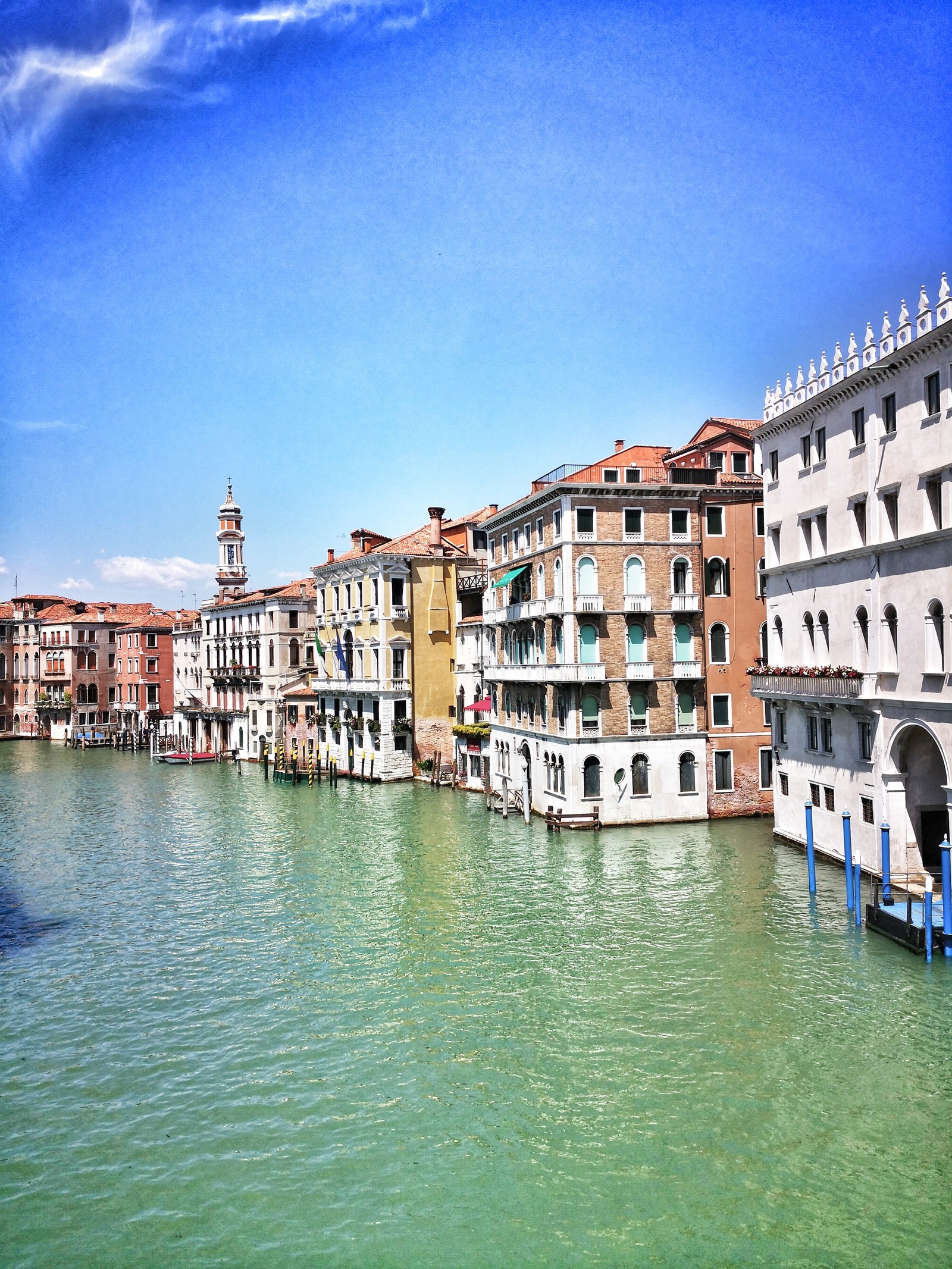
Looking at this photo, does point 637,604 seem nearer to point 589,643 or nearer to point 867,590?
point 589,643

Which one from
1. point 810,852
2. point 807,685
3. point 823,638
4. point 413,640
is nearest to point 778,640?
point 823,638

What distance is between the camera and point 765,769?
31953 mm

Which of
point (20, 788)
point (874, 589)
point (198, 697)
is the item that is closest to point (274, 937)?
point (874, 589)

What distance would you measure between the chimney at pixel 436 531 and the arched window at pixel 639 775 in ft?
59.8

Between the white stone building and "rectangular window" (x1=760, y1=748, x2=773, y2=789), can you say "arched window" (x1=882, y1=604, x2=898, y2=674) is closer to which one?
the white stone building

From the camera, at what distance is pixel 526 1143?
12.1m

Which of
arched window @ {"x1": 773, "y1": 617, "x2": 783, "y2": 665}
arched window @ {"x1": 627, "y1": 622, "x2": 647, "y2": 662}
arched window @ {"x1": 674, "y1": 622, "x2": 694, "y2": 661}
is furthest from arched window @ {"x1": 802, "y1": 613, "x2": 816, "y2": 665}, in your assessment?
arched window @ {"x1": 627, "y1": 622, "x2": 647, "y2": 662}

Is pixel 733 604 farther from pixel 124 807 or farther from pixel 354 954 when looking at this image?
pixel 124 807

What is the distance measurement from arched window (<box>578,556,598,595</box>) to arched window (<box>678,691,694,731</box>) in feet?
14.0

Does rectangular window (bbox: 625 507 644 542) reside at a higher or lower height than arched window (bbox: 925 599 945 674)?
higher

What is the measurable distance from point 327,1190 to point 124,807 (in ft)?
105

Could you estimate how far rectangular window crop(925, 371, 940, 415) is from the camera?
63.8 ft

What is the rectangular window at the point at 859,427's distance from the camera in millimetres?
22219

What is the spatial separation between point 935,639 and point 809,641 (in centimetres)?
566
